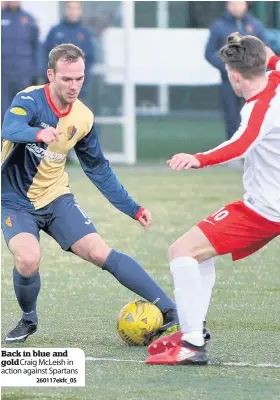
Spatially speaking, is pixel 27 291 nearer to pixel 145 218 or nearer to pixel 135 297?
pixel 145 218

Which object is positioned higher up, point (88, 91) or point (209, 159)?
point (209, 159)

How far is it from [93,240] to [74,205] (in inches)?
10.9

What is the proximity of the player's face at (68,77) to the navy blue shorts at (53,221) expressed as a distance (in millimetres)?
646

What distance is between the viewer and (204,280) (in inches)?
266

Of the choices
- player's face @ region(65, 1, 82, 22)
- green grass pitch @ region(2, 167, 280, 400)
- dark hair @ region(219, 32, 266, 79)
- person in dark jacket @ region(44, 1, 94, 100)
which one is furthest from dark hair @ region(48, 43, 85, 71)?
person in dark jacket @ region(44, 1, 94, 100)

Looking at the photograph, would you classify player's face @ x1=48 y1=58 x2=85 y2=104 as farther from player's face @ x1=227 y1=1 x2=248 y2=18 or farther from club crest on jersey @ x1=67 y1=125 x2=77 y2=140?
player's face @ x1=227 y1=1 x2=248 y2=18

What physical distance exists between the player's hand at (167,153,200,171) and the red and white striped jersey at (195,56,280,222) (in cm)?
7

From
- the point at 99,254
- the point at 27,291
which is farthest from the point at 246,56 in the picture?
the point at 27,291

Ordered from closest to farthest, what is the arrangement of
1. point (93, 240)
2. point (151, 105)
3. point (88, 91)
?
point (93, 240) < point (88, 91) < point (151, 105)

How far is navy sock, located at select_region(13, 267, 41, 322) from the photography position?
7.17m

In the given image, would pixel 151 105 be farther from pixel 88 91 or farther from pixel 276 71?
pixel 276 71

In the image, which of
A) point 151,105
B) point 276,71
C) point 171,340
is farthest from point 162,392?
point 151,105

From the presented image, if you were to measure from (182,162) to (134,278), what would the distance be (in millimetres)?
1325

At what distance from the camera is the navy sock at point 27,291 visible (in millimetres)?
7168
